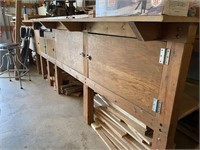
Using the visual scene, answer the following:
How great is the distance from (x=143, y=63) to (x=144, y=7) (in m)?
0.32

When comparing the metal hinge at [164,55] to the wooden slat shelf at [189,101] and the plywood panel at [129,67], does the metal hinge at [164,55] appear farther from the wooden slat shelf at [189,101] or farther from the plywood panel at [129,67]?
the wooden slat shelf at [189,101]

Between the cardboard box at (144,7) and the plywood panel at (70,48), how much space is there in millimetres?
600

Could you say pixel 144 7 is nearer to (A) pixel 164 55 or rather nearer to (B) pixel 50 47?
(A) pixel 164 55

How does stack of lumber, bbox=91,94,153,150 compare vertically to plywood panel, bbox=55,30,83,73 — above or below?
below

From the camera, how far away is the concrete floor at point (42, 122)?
5.23 feet

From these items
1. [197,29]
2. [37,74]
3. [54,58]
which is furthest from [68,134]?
[37,74]

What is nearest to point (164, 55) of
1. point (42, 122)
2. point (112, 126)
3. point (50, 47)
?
point (112, 126)

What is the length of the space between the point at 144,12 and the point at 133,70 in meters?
0.38

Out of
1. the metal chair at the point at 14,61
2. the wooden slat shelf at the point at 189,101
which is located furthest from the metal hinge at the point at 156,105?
the metal chair at the point at 14,61

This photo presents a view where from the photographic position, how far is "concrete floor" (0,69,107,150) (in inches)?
62.7

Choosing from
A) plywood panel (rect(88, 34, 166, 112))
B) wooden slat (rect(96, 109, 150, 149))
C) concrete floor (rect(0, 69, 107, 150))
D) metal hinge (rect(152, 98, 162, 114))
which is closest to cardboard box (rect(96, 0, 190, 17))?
plywood panel (rect(88, 34, 166, 112))

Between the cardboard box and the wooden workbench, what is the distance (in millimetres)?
59

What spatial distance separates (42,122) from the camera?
1913 mm

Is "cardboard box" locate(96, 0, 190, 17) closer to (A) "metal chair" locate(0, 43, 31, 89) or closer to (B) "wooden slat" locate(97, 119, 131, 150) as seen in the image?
(B) "wooden slat" locate(97, 119, 131, 150)
